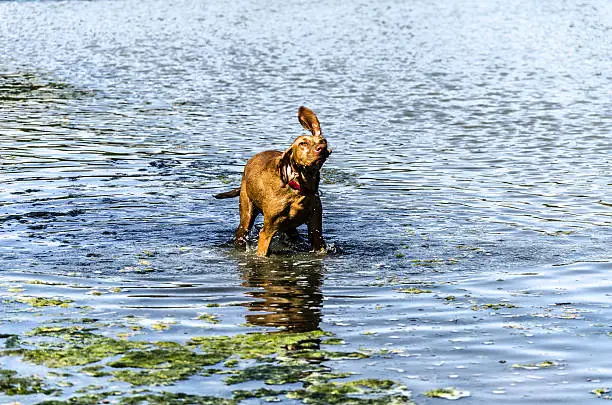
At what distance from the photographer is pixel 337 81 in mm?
30375

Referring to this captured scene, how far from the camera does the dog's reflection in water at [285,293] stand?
30.5ft

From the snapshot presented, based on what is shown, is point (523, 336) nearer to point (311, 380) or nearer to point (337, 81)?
point (311, 380)

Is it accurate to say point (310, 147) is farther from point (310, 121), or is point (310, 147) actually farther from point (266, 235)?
point (266, 235)

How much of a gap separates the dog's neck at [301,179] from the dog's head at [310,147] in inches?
7.0

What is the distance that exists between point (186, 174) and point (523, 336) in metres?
9.20

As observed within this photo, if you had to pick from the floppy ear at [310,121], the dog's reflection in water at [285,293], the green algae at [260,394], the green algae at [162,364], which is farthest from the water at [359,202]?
the floppy ear at [310,121]

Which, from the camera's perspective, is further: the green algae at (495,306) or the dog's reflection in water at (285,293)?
the green algae at (495,306)

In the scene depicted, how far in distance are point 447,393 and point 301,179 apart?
4.18m

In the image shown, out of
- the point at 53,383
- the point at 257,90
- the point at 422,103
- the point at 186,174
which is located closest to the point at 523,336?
the point at 53,383

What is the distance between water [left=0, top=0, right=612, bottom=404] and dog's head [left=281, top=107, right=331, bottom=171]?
47.7 inches

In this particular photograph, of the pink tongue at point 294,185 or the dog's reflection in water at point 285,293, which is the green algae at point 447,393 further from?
the pink tongue at point 294,185

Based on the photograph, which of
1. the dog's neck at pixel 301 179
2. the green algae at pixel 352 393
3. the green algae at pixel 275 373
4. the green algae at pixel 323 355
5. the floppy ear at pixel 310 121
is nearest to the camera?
the green algae at pixel 352 393

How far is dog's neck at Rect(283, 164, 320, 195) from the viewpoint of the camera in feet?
36.2

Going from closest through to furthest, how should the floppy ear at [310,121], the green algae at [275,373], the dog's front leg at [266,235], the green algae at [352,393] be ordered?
the green algae at [352,393] < the green algae at [275,373] < the floppy ear at [310,121] < the dog's front leg at [266,235]
